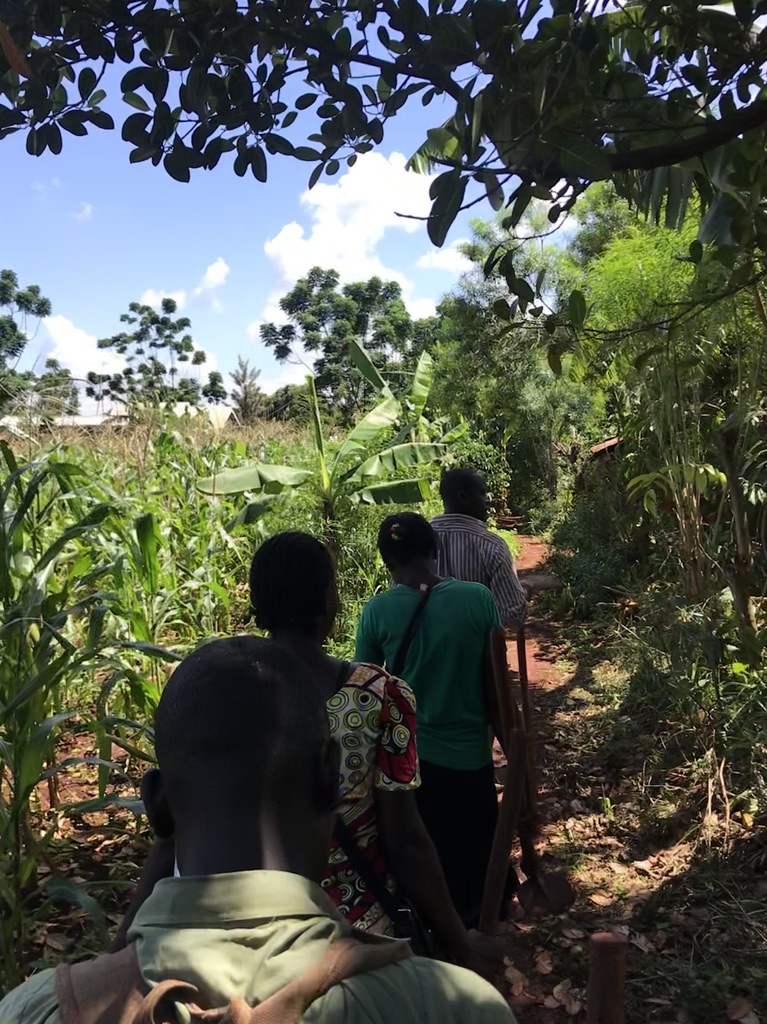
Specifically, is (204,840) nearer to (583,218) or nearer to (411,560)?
(411,560)

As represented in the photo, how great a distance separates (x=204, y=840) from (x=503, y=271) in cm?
195

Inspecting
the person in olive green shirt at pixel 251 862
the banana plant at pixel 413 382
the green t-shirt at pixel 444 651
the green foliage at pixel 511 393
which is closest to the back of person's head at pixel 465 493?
the green t-shirt at pixel 444 651

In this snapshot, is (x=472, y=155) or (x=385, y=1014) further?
(x=472, y=155)

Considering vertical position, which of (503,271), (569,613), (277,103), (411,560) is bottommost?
(569,613)

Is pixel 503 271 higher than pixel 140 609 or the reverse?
higher

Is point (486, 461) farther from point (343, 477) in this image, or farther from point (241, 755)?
point (241, 755)

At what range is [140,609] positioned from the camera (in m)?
4.79

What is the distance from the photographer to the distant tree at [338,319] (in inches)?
1575

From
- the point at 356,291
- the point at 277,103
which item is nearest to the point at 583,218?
the point at 277,103

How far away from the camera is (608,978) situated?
1011mm

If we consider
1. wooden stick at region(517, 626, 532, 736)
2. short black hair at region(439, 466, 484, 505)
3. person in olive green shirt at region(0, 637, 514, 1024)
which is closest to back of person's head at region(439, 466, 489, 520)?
short black hair at region(439, 466, 484, 505)

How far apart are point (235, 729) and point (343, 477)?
731 centimetres

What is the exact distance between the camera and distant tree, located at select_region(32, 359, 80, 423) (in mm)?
4879

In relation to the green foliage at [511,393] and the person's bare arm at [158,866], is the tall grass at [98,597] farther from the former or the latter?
the green foliage at [511,393]
